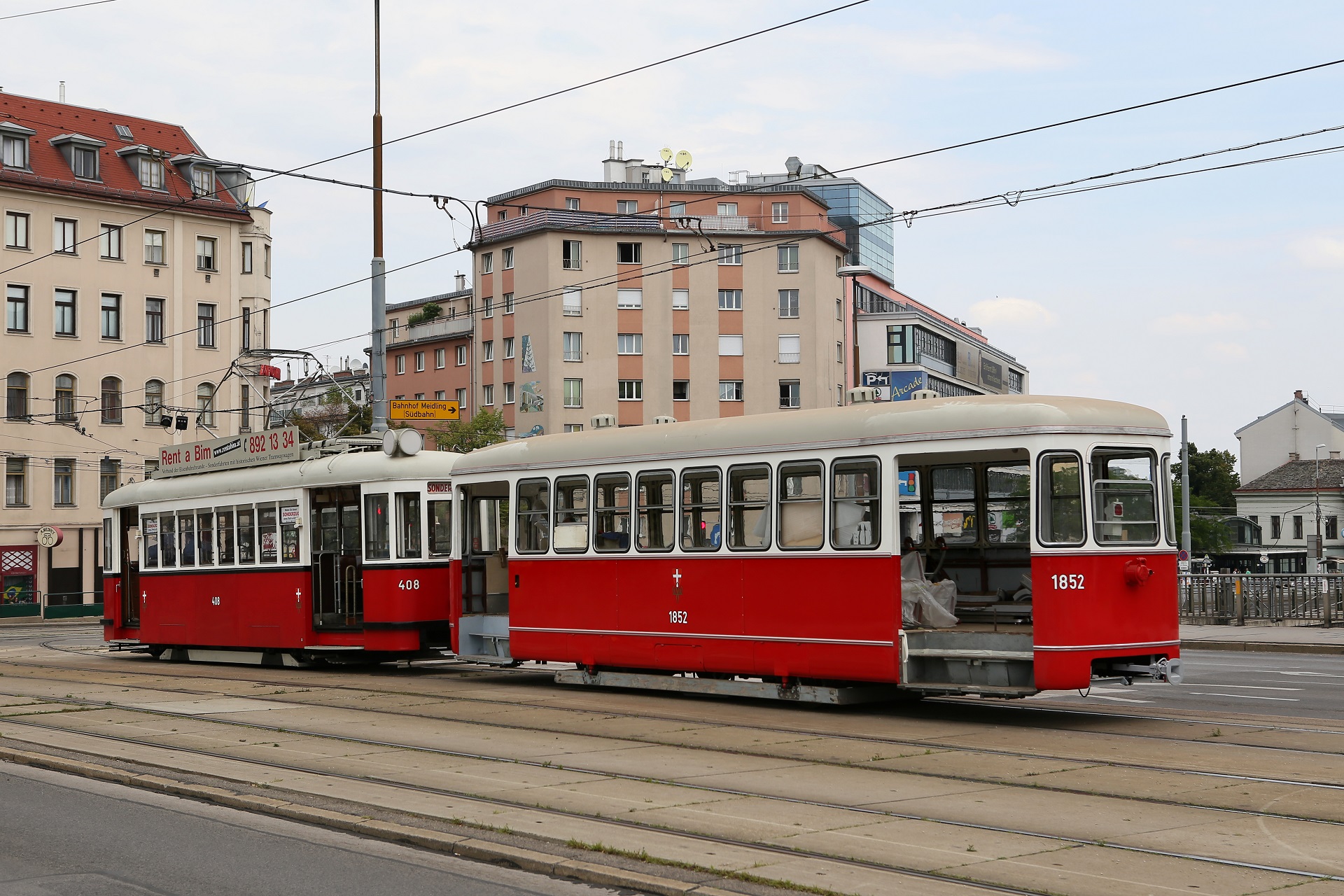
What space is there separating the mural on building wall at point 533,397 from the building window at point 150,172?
755 inches

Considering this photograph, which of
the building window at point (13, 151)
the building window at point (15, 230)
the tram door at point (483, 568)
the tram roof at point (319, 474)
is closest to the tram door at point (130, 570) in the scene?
the tram roof at point (319, 474)

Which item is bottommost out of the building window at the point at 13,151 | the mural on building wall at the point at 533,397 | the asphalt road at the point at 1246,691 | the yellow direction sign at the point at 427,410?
the asphalt road at the point at 1246,691

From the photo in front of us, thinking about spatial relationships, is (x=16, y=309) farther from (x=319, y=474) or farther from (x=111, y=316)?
(x=319, y=474)

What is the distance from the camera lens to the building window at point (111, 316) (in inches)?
2271

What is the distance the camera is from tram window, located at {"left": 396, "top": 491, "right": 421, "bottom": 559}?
66.4 feet

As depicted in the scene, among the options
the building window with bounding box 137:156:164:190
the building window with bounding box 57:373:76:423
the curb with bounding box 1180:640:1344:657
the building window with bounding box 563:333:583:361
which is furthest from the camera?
the building window with bounding box 563:333:583:361

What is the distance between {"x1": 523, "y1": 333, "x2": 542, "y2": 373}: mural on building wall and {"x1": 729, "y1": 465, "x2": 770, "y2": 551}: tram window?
186ft

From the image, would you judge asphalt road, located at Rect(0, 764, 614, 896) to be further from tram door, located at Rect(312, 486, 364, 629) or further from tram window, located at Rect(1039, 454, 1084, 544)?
tram door, located at Rect(312, 486, 364, 629)

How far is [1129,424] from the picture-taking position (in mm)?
13609

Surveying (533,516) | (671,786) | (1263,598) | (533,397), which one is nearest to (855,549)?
(671,786)

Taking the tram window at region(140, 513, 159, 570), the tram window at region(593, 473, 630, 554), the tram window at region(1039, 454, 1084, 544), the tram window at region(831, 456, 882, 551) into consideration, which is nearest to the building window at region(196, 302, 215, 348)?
the tram window at region(140, 513, 159, 570)

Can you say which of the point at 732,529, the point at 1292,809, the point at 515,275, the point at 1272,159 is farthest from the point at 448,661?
the point at 515,275

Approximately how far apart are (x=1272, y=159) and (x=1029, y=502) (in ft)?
19.4

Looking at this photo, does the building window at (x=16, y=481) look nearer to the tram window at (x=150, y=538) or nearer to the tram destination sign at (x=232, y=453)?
the tram destination sign at (x=232, y=453)
